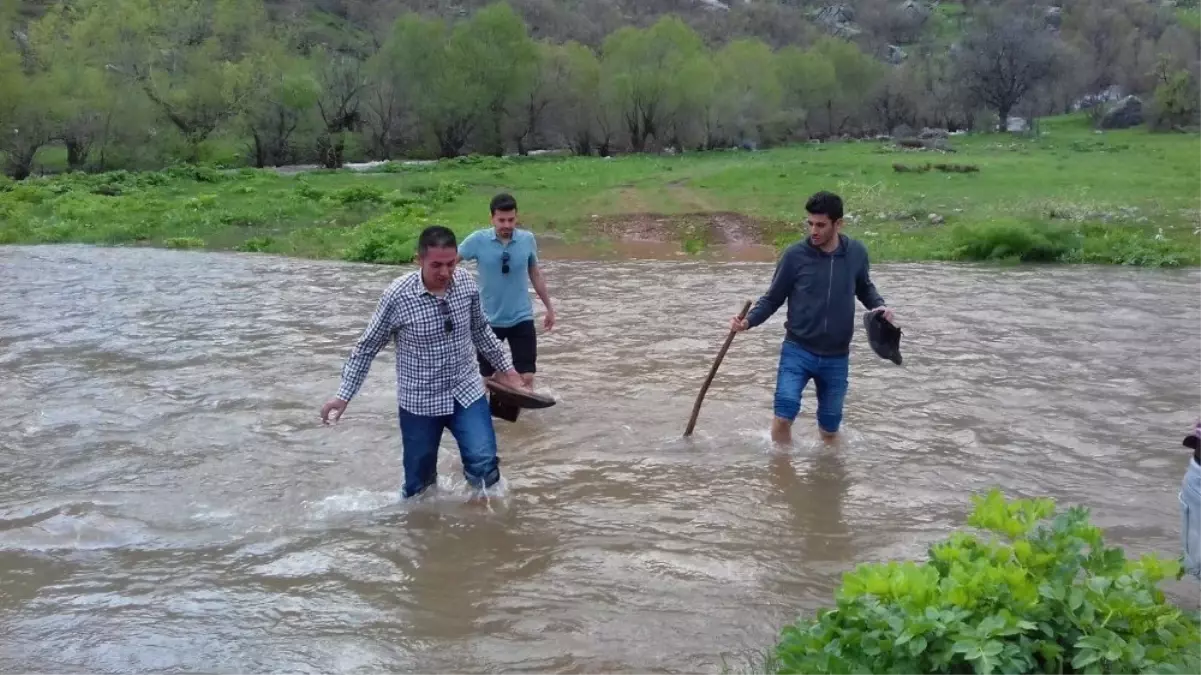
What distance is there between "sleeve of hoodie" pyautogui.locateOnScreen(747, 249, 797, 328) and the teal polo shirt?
1.95m

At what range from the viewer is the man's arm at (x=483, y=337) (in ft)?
20.8

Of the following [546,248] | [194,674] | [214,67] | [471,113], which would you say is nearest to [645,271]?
[546,248]

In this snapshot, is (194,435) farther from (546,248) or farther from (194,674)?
(546,248)

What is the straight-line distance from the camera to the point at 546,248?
21.1 metres

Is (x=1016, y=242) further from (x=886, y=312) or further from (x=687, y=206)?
(x=886, y=312)

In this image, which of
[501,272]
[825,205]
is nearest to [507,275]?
[501,272]

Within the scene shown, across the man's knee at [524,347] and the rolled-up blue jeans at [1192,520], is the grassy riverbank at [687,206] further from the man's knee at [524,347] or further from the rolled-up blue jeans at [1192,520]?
the rolled-up blue jeans at [1192,520]

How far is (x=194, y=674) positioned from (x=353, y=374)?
75.5 inches

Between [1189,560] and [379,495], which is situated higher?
[1189,560]

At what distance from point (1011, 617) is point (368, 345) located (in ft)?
13.1

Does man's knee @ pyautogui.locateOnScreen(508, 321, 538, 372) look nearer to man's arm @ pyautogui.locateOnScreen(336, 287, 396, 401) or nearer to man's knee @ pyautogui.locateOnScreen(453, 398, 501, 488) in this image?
man's knee @ pyautogui.locateOnScreen(453, 398, 501, 488)

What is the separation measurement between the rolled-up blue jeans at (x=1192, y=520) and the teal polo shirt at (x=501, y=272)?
517cm

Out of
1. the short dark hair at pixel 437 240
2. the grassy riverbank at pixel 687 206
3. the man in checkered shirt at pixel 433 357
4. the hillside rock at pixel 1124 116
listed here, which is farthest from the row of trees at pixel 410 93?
the short dark hair at pixel 437 240

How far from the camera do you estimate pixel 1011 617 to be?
310 centimetres
